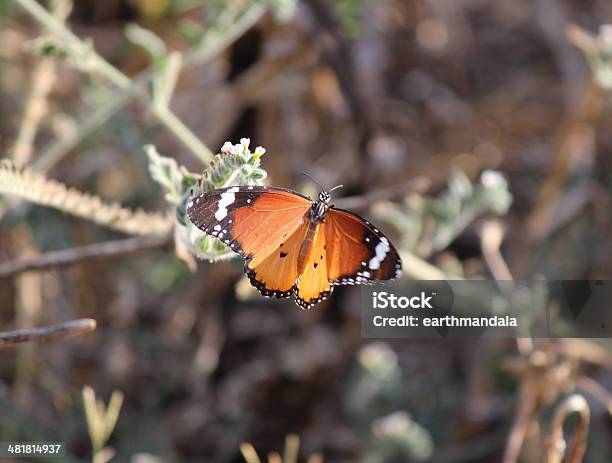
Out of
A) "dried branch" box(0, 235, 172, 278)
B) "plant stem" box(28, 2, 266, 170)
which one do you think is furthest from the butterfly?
"plant stem" box(28, 2, 266, 170)

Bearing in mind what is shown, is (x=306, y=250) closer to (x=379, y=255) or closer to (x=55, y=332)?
(x=379, y=255)

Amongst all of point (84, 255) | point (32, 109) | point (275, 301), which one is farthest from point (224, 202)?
point (275, 301)

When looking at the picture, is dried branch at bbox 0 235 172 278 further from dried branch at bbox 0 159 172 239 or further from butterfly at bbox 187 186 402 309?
butterfly at bbox 187 186 402 309

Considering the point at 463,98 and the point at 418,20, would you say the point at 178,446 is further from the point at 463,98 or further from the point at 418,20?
the point at 418,20

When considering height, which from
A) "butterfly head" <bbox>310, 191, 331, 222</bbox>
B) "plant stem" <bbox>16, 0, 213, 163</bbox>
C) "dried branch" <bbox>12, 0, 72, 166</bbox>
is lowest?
"butterfly head" <bbox>310, 191, 331, 222</bbox>

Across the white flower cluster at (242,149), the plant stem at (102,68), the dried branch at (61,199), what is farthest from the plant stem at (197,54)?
the white flower cluster at (242,149)

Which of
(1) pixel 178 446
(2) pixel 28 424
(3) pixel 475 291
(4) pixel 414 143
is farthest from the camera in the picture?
(4) pixel 414 143

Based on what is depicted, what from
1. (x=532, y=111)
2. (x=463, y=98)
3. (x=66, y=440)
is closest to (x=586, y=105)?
(x=532, y=111)
